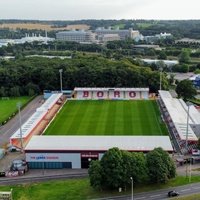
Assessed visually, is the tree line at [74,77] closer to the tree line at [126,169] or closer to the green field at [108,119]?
the green field at [108,119]

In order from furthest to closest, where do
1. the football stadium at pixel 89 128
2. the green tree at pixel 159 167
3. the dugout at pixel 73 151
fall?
1. the football stadium at pixel 89 128
2. the dugout at pixel 73 151
3. the green tree at pixel 159 167

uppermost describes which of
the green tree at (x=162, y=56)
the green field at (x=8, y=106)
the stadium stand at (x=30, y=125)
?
the green tree at (x=162, y=56)

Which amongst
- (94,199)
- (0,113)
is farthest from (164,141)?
(0,113)

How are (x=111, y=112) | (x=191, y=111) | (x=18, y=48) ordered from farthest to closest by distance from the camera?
(x=18, y=48) < (x=111, y=112) < (x=191, y=111)

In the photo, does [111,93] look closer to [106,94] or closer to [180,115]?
[106,94]

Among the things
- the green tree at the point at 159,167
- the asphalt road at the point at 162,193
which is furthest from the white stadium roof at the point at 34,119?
Answer: the asphalt road at the point at 162,193

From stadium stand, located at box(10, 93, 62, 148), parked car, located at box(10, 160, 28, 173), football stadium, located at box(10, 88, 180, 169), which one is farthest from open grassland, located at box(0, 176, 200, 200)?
stadium stand, located at box(10, 93, 62, 148)

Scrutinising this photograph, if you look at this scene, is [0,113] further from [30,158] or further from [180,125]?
[180,125]

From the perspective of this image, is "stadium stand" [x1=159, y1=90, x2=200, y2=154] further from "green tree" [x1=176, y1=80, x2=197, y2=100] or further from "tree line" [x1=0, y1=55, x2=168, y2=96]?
"tree line" [x1=0, y1=55, x2=168, y2=96]
